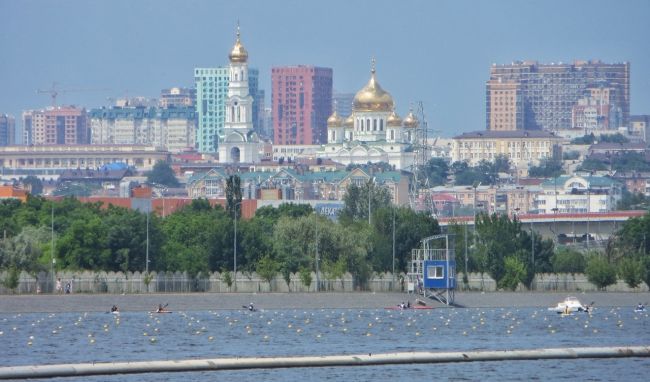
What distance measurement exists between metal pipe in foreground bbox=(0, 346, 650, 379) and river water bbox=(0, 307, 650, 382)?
30 cm

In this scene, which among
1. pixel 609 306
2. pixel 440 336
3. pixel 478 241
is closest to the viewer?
pixel 440 336

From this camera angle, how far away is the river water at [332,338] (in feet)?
158

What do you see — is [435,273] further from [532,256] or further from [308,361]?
[308,361]

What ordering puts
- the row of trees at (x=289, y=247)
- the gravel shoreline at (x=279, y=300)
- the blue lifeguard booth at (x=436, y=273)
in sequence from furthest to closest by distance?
the row of trees at (x=289, y=247) < the blue lifeguard booth at (x=436, y=273) < the gravel shoreline at (x=279, y=300)

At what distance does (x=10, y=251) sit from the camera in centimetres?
7950

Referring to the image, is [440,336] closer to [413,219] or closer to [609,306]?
[609,306]

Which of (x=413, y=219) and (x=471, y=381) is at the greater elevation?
(x=413, y=219)

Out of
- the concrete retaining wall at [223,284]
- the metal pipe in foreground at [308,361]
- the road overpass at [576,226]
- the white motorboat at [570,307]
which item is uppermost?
the road overpass at [576,226]

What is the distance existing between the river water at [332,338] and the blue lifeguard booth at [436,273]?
2517mm

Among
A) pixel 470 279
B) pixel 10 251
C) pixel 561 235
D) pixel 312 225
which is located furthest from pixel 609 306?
pixel 561 235

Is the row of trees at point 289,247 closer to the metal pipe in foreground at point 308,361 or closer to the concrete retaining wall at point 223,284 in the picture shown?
the concrete retaining wall at point 223,284

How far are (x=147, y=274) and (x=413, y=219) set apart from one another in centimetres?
1471

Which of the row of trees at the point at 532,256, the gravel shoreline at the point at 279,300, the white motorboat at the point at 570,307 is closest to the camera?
the gravel shoreline at the point at 279,300

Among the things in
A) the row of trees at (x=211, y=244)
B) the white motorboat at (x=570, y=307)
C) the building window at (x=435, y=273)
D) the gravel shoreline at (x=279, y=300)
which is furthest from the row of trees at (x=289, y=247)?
the white motorboat at (x=570, y=307)
